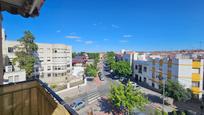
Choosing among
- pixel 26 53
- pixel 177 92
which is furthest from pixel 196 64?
pixel 26 53

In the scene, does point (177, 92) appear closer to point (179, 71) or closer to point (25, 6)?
point (179, 71)

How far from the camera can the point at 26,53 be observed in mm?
21969

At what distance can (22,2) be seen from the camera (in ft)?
6.44

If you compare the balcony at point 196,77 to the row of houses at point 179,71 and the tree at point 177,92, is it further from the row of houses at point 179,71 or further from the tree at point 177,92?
the tree at point 177,92

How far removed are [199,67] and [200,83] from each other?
224 cm

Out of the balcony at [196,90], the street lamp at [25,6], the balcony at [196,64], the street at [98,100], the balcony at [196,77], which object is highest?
the street lamp at [25,6]

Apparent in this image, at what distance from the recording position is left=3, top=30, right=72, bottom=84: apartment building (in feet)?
92.8

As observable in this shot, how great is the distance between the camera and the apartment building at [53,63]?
28.3m

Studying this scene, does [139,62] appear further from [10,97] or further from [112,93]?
[10,97]

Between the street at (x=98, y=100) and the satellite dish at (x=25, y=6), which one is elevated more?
the satellite dish at (x=25, y=6)

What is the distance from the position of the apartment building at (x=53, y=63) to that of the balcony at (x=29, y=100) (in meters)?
25.2

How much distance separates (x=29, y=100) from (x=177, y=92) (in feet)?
68.9

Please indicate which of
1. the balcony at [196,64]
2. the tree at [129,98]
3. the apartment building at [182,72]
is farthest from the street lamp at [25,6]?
the balcony at [196,64]

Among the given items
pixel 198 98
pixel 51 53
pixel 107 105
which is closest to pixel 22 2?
pixel 107 105
